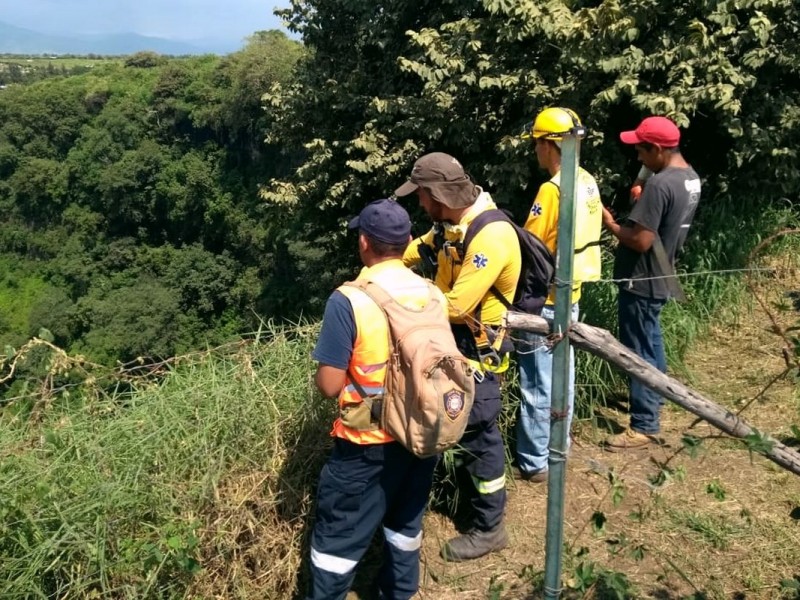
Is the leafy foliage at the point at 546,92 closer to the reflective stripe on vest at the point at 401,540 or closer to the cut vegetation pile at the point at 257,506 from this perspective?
the cut vegetation pile at the point at 257,506

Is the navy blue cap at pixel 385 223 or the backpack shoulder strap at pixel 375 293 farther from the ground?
the navy blue cap at pixel 385 223

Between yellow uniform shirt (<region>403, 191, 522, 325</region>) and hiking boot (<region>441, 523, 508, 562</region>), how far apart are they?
919mm

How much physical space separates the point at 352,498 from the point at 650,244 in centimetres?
203

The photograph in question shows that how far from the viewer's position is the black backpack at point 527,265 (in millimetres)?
2840

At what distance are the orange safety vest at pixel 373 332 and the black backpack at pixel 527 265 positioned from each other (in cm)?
46

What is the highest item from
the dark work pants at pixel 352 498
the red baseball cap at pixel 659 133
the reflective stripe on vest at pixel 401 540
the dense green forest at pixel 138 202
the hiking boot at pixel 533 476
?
the red baseball cap at pixel 659 133

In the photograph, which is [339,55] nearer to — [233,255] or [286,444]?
[286,444]

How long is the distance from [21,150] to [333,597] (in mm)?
66687

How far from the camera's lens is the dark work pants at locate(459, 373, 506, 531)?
9.71 feet

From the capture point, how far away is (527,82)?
7.55 m

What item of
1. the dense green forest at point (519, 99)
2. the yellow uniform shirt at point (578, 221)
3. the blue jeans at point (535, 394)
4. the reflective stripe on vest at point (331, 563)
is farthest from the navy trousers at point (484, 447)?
the dense green forest at point (519, 99)

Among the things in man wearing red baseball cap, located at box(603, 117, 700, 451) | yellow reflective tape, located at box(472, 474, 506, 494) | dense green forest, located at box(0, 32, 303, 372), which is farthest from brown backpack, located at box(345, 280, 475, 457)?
dense green forest, located at box(0, 32, 303, 372)

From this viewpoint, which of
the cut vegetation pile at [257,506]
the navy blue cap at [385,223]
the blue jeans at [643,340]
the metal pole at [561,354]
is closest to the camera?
the metal pole at [561,354]

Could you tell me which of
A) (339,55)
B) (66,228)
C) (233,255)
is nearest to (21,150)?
(66,228)
